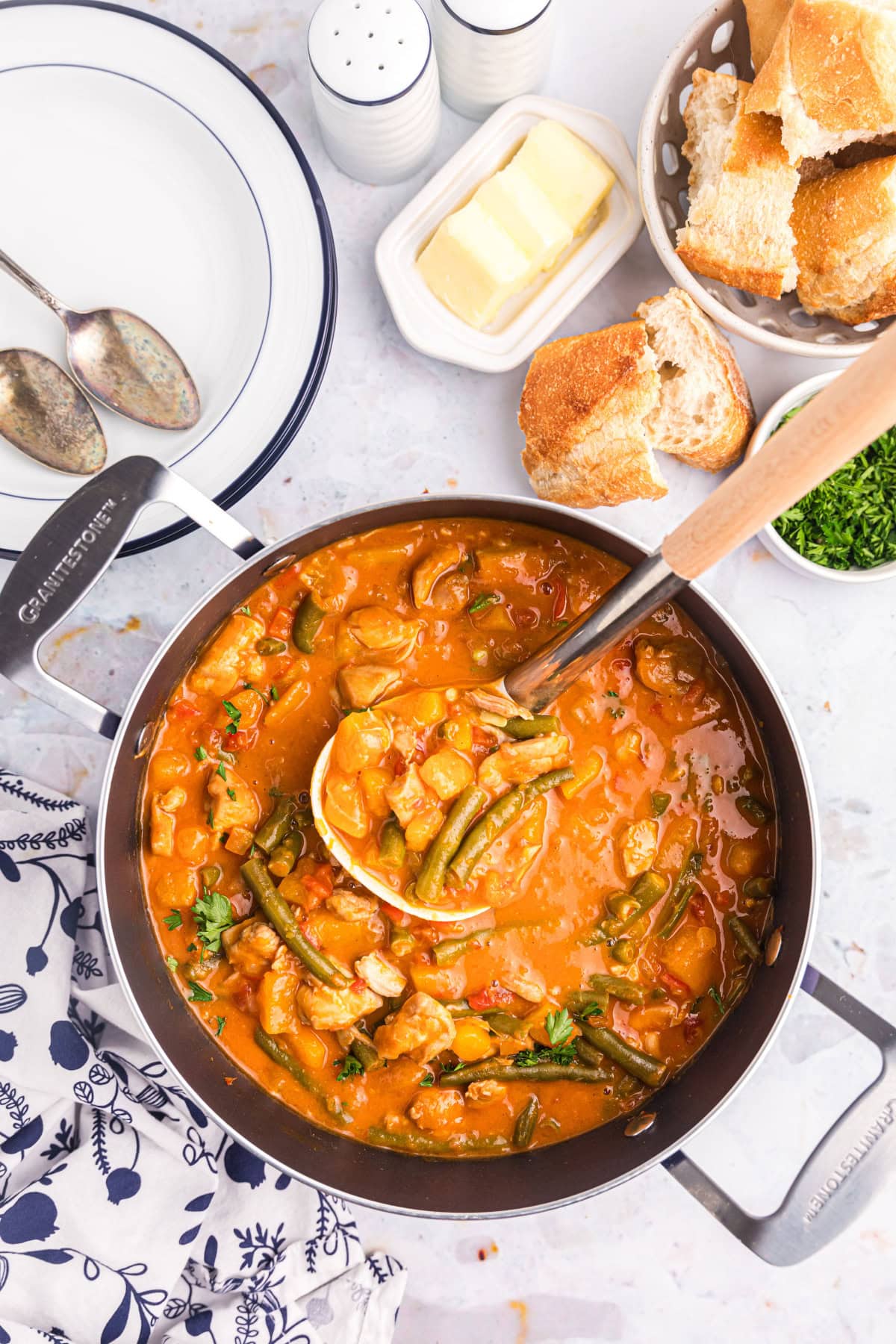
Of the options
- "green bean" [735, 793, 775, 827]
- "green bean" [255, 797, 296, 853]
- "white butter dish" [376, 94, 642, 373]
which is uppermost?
"white butter dish" [376, 94, 642, 373]

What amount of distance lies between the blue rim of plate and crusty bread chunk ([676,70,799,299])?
1035mm

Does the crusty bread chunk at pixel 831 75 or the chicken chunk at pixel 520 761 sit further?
the chicken chunk at pixel 520 761

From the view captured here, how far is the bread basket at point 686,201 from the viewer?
2852 millimetres

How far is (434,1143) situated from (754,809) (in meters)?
1.45

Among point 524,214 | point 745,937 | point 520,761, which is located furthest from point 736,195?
point 745,937

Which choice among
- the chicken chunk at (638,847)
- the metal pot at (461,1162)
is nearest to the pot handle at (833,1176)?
the metal pot at (461,1162)

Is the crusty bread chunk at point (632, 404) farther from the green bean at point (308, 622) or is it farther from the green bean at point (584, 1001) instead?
the green bean at point (584, 1001)

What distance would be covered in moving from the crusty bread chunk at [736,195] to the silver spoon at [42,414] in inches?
74.5

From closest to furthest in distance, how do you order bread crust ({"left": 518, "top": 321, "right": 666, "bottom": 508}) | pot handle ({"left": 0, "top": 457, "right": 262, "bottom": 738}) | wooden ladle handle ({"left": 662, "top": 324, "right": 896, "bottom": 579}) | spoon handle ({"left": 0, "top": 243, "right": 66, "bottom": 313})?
wooden ladle handle ({"left": 662, "top": 324, "right": 896, "bottom": 579}) → pot handle ({"left": 0, "top": 457, "right": 262, "bottom": 738}) → bread crust ({"left": 518, "top": 321, "right": 666, "bottom": 508}) → spoon handle ({"left": 0, "top": 243, "right": 66, "bottom": 313})

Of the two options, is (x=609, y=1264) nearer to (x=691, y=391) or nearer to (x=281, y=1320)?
(x=281, y=1320)

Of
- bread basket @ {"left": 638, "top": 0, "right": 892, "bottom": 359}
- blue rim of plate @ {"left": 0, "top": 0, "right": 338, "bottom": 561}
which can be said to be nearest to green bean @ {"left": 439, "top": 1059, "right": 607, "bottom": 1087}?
blue rim of plate @ {"left": 0, "top": 0, "right": 338, "bottom": 561}

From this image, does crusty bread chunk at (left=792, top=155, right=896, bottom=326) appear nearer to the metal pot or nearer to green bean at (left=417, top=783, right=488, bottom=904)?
the metal pot

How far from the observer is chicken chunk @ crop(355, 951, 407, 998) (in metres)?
2.93

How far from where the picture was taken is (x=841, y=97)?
101 inches
